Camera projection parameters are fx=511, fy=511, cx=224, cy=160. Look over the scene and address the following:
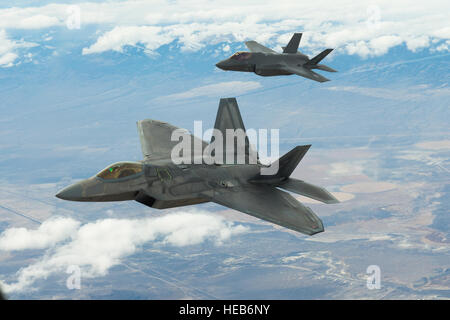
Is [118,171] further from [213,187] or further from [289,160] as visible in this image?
[289,160]

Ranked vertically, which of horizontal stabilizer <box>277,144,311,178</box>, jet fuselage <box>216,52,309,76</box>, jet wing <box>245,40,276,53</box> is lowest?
horizontal stabilizer <box>277,144,311,178</box>

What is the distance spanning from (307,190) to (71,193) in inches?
562

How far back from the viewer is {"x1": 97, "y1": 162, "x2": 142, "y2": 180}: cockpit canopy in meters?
29.1

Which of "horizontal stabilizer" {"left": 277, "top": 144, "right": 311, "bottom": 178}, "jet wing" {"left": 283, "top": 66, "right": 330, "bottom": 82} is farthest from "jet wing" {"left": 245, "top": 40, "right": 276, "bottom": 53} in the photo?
"horizontal stabilizer" {"left": 277, "top": 144, "right": 311, "bottom": 178}

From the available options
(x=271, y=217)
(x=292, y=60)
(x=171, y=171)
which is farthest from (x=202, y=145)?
(x=292, y=60)

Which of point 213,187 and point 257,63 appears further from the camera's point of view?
point 257,63


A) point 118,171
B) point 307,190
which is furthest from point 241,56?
point 118,171

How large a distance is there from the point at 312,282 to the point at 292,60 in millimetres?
152444

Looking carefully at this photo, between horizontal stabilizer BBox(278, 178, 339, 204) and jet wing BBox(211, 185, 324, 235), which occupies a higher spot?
horizontal stabilizer BBox(278, 178, 339, 204)

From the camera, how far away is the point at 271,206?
3034 centimetres

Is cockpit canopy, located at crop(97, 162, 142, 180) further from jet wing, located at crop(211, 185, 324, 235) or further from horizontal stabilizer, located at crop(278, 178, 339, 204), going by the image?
horizontal stabilizer, located at crop(278, 178, 339, 204)

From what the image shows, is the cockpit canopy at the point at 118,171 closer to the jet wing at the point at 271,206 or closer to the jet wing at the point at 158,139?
the jet wing at the point at 158,139

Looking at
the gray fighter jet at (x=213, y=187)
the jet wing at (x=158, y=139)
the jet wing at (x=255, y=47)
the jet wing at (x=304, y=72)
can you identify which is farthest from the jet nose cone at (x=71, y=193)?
the jet wing at (x=255, y=47)

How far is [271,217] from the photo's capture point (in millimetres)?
28922
